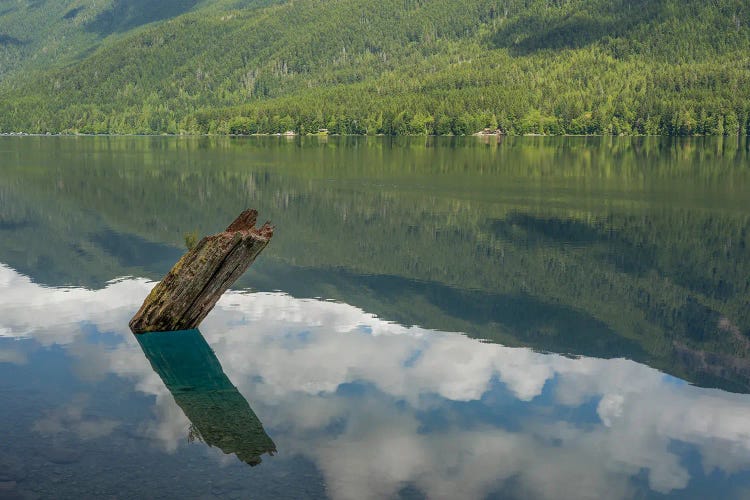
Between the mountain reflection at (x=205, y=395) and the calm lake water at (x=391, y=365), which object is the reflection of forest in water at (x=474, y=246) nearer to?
the calm lake water at (x=391, y=365)

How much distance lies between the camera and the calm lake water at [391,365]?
1484cm

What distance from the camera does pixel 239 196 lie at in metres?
63.2

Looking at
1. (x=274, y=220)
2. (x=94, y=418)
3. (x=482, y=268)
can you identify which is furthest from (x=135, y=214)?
(x=94, y=418)

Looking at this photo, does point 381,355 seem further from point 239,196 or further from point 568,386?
point 239,196

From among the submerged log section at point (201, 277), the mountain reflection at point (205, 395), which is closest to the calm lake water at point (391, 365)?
the mountain reflection at point (205, 395)

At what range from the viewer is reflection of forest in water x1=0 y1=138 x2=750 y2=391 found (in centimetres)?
2648

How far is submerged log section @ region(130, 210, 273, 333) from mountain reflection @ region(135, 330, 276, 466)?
0.47 metres

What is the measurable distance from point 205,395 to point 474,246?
24.5 meters

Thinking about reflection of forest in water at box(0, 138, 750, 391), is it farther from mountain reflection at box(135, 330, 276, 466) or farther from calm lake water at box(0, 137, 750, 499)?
mountain reflection at box(135, 330, 276, 466)

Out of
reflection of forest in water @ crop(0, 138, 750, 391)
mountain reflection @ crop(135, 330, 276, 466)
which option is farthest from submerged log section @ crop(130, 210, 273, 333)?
reflection of forest in water @ crop(0, 138, 750, 391)

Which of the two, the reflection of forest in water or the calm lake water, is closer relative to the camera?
the calm lake water

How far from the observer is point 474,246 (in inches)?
1625

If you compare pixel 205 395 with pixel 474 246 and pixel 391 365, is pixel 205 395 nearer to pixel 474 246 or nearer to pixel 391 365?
pixel 391 365

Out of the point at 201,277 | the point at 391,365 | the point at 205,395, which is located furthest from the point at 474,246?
the point at 205,395
